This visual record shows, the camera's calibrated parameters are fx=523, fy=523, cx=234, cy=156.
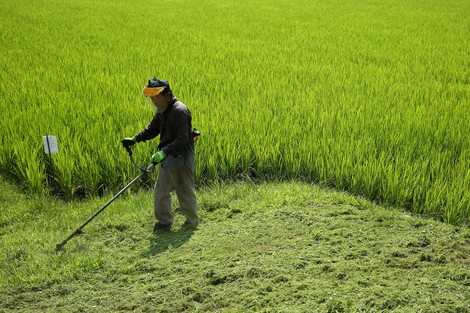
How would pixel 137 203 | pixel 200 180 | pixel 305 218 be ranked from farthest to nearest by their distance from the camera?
pixel 200 180 → pixel 137 203 → pixel 305 218

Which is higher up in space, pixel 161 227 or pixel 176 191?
pixel 176 191

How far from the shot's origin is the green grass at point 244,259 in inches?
84.9

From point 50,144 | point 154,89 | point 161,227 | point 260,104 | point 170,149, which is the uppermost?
point 154,89

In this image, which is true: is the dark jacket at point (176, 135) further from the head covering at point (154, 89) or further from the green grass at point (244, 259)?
the green grass at point (244, 259)

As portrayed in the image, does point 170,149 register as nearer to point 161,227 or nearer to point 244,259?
point 161,227

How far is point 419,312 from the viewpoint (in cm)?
199

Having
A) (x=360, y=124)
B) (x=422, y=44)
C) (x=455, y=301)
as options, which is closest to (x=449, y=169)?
(x=360, y=124)

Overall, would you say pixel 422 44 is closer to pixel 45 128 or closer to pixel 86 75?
pixel 86 75

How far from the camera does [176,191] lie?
2941mm

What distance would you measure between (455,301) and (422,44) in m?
7.55

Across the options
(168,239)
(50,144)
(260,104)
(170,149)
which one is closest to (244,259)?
(168,239)

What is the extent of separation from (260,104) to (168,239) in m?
2.42

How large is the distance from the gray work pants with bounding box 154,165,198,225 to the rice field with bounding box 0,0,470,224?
2.44 ft

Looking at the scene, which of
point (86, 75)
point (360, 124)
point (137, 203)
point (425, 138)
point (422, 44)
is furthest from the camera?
point (422, 44)
